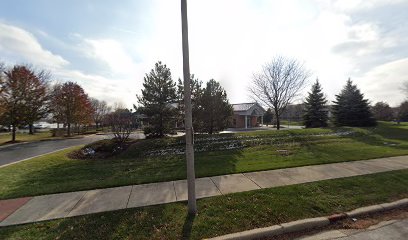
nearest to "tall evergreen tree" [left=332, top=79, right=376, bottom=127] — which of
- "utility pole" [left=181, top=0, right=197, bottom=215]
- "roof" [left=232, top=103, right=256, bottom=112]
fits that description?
"roof" [left=232, top=103, right=256, bottom=112]

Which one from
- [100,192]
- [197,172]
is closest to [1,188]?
[100,192]

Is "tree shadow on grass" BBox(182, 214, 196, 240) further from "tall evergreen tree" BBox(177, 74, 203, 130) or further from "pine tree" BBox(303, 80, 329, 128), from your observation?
"pine tree" BBox(303, 80, 329, 128)

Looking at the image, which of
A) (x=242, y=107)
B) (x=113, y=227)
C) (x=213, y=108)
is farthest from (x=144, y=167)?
(x=242, y=107)

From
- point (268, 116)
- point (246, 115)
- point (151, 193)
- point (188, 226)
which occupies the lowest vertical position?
point (188, 226)

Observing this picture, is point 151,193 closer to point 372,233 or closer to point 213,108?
point 372,233

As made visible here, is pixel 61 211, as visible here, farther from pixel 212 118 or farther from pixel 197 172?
pixel 212 118

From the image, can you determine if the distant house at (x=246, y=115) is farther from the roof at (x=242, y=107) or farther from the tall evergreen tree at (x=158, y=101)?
the tall evergreen tree at (x=158, y=101)

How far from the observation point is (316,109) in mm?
29312

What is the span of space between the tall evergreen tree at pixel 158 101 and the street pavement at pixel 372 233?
559 inches

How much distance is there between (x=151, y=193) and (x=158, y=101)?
39.3 ft

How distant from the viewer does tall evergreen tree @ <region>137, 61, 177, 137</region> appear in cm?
1677

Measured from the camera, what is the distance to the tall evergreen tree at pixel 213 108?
52.3 feet

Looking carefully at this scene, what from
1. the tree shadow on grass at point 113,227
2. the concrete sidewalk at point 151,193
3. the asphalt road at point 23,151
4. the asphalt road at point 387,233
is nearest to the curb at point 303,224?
the asphalt road at point 387,233

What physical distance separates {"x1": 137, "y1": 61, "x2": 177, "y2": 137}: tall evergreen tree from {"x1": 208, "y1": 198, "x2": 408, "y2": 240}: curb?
1375 cm
